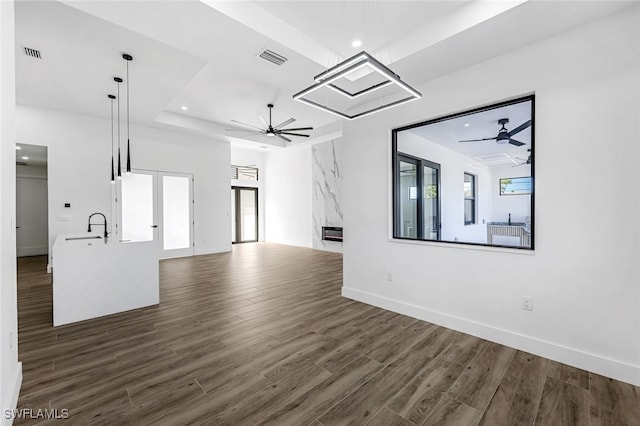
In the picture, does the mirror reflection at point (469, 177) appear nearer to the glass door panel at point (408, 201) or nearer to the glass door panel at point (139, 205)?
the glass door panel at point (408, 201)

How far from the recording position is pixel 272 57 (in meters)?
2.99

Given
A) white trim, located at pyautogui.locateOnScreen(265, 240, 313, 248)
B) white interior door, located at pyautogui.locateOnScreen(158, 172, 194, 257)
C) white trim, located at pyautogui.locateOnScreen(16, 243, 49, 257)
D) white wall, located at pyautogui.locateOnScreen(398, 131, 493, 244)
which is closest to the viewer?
white wall, located at pyautogui.locateOnScreen(398, 131, 493, 244)

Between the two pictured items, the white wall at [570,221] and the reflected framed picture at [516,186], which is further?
the reflected framed picture at [516,186]

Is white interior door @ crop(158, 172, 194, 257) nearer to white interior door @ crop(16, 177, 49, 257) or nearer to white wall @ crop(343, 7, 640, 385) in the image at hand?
white interior door @ crop(16, 177, 49, 257)

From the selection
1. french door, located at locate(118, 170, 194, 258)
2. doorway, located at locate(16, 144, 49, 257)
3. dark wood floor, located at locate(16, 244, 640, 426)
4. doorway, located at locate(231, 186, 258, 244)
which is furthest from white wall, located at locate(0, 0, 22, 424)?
doorway, located at locate(231, 186, 258, 244)

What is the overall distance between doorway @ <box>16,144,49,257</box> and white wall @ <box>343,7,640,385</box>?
10890mm

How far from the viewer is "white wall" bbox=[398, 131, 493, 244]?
3341mm

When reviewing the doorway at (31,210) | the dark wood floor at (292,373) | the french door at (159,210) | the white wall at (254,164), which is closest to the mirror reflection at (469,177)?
the dark wood floor at (292,373)

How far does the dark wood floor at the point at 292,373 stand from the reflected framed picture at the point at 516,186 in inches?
62.5

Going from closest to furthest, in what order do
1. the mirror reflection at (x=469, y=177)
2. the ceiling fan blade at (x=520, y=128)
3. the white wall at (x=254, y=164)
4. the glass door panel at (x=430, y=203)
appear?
the ceiling fan blade at (x=520, y=128)
the mirror reflection at (x=469, y=177)
the glass door panel at (x=430, y=203)
the white wall at (x=254, y=164)

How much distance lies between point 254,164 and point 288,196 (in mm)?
2004

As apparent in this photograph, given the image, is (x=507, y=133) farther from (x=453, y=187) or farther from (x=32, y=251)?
(x=32, y=251)

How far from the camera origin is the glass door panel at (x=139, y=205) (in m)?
6.78

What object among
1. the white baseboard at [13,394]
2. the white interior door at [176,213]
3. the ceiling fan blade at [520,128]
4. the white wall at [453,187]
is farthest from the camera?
the white interior door at [176,213]
